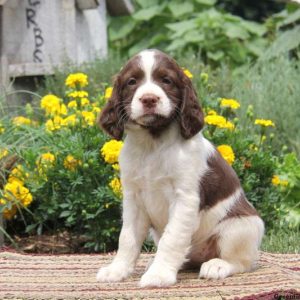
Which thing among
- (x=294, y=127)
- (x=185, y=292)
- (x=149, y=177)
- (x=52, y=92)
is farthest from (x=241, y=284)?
(x=52, y=92)

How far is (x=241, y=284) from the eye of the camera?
4.57 metres

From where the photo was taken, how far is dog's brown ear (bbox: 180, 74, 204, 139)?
461cm

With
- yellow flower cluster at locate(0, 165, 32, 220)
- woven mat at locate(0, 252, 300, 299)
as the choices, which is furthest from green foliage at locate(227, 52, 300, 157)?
woven mat at locate(0, 252, 300, 299)

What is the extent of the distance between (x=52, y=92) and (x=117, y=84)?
4779 mm

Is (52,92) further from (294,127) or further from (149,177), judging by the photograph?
(149,177)

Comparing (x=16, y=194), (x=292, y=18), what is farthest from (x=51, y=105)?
(x=292, y=18)

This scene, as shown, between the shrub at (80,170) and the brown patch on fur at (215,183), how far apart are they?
50.0 inches

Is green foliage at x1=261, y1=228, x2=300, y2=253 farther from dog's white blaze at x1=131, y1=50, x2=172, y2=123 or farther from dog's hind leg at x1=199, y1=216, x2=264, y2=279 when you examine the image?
dog's white blaze at x1=131, y1=50, x2=172, y2=123

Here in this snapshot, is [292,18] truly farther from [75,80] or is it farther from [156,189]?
[156,189]

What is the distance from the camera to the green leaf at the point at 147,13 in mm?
13383

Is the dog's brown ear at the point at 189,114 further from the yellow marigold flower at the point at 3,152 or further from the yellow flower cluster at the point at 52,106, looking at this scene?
the yellow flower cluster at the point at 52,106

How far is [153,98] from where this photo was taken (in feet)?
14.3

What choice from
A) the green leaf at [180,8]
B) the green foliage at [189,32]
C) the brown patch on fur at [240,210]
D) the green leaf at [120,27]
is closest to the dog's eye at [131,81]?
the brown patch on fur at [240,210]

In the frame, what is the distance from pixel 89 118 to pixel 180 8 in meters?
7.44
